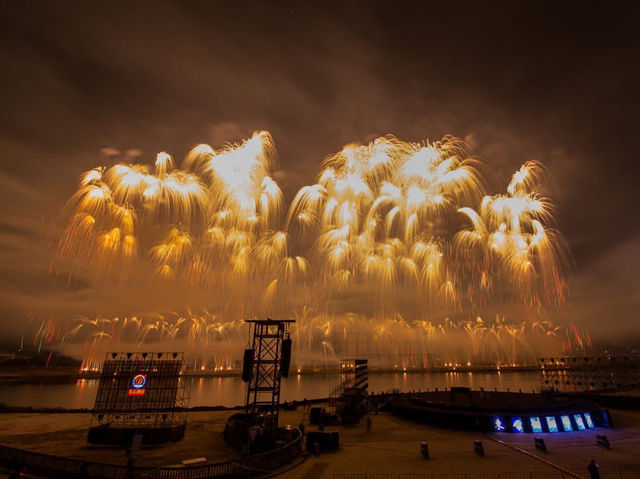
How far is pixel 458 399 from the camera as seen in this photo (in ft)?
119

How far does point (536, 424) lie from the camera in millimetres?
27781

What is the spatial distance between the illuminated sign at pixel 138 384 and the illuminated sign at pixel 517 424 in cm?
3131

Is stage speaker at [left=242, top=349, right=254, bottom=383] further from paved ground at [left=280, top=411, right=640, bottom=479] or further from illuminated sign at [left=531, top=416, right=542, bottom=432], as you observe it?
illuminated sign at [left=531, top=416, right=542, bottom=432]

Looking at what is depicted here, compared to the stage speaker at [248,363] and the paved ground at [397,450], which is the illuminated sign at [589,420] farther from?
the stage speaker at [248,363]

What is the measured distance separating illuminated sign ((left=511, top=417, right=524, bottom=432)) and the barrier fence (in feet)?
67.1

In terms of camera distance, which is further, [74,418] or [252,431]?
[74,418]

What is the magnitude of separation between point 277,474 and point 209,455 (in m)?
6.59

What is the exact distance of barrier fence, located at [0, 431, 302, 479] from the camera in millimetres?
16516

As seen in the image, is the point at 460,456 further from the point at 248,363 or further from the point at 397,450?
the point at 248,363

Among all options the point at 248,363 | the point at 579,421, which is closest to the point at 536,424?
the point at 579,421

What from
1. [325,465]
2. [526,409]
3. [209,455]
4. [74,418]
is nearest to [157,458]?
[209,455]

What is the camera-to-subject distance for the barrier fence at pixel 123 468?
16.5m

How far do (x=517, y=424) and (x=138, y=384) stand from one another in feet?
105

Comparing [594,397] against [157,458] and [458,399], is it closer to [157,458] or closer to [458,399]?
[458,399]
